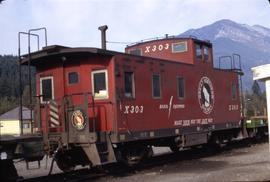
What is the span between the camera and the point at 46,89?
14422 millimetres

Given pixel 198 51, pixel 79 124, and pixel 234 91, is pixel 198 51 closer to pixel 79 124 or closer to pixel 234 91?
pixel 234 91

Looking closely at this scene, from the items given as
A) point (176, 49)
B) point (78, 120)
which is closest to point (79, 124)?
point (78, 120)

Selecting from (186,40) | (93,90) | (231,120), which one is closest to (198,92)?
(186,40)

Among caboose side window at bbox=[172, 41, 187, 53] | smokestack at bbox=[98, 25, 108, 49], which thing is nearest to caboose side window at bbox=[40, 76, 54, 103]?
smokestack at bbox=[98, 25, 108, 49]

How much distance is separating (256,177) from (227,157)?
Answer: 5.43 meters

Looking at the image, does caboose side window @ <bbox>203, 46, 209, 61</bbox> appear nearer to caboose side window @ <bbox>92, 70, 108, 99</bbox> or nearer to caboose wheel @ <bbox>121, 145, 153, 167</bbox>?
caboose wheel @ <bbox>121, 145, 153, 167</bbox>

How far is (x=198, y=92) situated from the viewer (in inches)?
678

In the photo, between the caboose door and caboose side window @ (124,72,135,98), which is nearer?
the caboose door

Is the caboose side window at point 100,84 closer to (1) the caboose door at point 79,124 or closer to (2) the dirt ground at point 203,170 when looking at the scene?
(1) the caboose door at point 79,124

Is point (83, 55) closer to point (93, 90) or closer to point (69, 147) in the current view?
point (93, 90)

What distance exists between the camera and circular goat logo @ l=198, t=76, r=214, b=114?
17.4 metres

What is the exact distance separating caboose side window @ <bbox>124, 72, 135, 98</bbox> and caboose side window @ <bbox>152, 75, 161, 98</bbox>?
111 centimetres

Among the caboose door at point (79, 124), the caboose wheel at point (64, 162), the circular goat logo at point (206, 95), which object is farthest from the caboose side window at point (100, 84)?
the circular goat logo at point (206, 95)

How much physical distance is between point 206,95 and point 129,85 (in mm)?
4952
